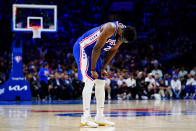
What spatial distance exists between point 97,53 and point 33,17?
31.9 feet

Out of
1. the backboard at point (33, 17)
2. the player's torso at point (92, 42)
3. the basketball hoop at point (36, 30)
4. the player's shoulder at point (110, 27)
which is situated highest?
the backboard at point (33, 17)

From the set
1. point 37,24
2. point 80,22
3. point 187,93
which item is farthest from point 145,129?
point 80,22

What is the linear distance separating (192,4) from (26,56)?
11286 mm

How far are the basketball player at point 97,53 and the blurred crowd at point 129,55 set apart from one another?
31.6 ft

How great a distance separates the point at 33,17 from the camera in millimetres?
14375

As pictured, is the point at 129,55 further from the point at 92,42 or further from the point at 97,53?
the point at 97,53

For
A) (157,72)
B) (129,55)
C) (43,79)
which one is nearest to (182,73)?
(157,72)

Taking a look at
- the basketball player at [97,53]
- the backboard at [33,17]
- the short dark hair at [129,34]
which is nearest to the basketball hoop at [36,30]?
the backboard at [33,17]

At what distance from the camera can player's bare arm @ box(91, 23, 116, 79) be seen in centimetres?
515

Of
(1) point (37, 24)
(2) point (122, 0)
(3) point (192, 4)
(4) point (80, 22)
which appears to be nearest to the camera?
(1) point (37, 24)

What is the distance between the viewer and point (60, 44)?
2197cm

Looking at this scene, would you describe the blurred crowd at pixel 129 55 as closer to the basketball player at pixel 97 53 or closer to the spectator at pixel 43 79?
the spectator at pixel 43 79

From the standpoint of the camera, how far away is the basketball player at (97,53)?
5.18m

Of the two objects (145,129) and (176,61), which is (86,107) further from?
(176,61)
